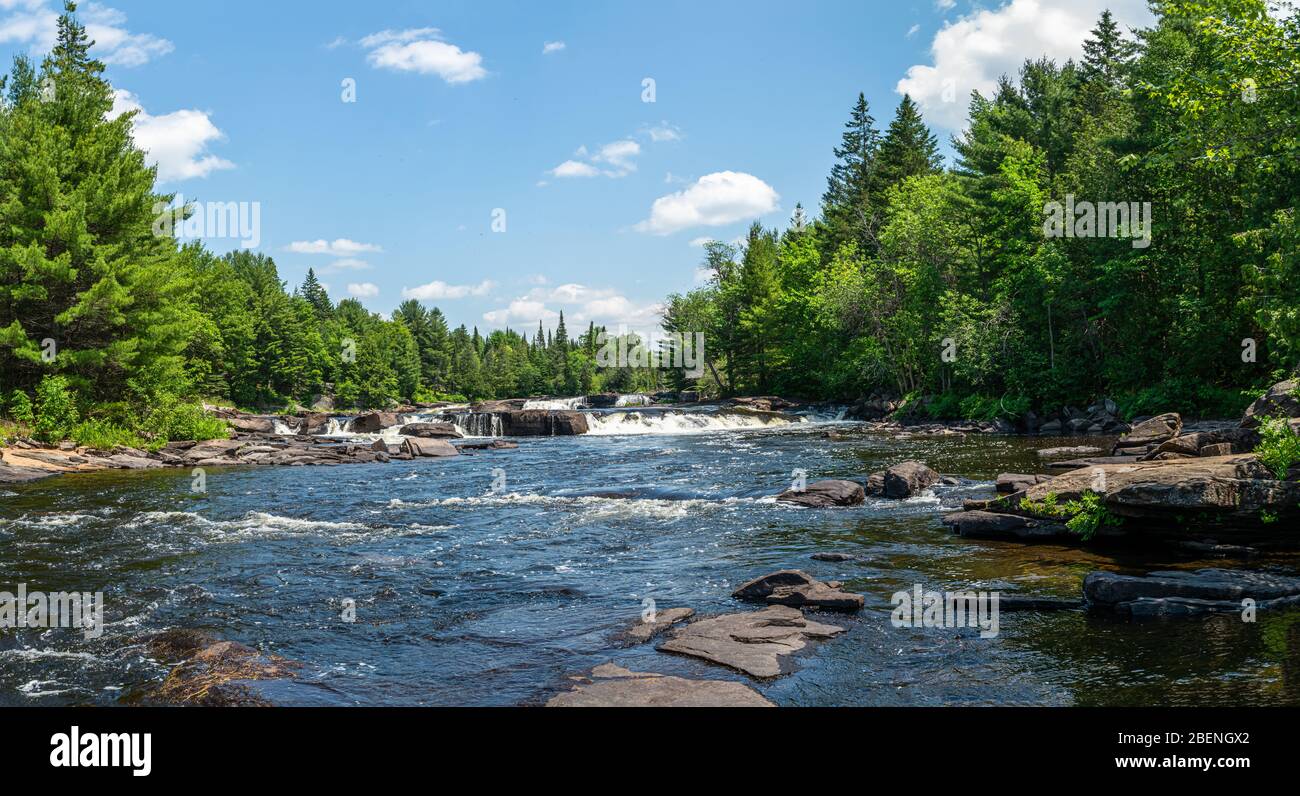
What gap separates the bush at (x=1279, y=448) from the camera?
35.8 feet

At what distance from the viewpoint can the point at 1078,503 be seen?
42.7 feet

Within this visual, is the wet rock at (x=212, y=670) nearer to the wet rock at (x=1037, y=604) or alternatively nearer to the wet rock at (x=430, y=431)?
the wet rock at (x=1037, y=604)

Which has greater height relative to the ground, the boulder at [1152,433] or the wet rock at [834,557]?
the boulder at [1152,433]

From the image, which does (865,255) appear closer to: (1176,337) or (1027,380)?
(1027,380)

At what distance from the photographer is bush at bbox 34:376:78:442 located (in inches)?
1186

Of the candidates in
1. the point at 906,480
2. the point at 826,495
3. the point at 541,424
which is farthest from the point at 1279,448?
the point at 541,424

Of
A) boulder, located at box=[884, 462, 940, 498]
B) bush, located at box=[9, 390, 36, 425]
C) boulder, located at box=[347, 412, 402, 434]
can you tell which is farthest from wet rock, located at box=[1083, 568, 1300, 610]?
boulder, located at box=[347, 412, 402, 434]

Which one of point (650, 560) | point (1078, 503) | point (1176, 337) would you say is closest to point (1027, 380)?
point (1176, 337)

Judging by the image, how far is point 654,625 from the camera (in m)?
9.68

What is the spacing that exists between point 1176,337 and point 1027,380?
8.82 meters

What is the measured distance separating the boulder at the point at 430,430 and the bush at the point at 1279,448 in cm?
3998

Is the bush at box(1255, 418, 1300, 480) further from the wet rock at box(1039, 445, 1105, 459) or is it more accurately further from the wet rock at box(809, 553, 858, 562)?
the wet rock at box(1039, 445, 1105, 459)

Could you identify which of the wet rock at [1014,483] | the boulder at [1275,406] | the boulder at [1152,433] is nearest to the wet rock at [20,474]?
the wet rock at [1014,483]
